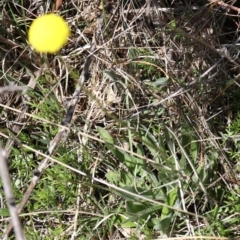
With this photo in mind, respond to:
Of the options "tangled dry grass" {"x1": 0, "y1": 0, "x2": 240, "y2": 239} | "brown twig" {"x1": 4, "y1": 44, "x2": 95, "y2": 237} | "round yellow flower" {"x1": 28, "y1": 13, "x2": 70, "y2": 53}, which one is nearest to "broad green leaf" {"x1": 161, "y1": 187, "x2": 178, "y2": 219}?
"tangled dry grass" {"x1": 0, "y1": 0, "x2": 240, "y2": 239}

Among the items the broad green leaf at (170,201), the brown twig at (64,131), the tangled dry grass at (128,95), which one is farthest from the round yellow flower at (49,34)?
the broad green leaf at (170,201)

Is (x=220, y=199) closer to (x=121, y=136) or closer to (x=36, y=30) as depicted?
(x=121, y=136)

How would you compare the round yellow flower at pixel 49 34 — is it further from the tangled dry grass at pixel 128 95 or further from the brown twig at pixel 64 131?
the tangled dry grass at pixel 128 95

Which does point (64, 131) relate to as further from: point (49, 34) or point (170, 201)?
point (49, 34)

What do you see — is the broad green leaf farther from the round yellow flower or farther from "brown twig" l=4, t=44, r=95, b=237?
the round yellow flower

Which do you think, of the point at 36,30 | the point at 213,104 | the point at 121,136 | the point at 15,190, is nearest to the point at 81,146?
the point at 121,136

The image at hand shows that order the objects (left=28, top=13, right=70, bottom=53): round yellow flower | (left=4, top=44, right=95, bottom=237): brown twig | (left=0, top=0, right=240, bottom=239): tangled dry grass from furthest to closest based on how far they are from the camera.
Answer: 1. (left=0, top=0, right=240, bottom=239): tangled dry grass
2. (left=4, top=44, right=95, bottom=237): brown twig
3. (left=28, top=13, right=70, bottom=53): round yellow flower
